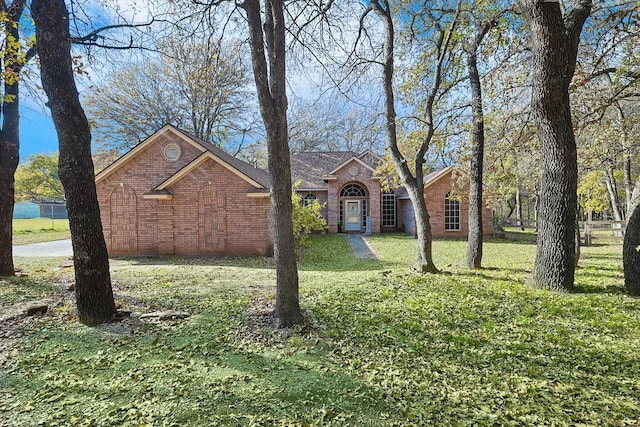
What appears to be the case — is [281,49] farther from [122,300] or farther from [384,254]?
[384,254]

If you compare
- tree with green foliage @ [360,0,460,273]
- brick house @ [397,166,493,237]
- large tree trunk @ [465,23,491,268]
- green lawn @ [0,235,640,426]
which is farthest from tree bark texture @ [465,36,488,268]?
brick house @ [397,166,493,237]

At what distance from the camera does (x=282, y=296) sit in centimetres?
468

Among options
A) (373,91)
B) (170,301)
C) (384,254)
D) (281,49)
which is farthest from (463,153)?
(170,301)

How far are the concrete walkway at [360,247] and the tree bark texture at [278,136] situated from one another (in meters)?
9.06

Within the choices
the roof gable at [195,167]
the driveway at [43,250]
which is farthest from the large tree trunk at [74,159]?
the driveway at [43,250]

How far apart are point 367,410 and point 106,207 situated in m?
14.7

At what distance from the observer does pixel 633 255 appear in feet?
20.0

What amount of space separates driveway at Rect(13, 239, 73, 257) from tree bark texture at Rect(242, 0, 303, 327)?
13450mm

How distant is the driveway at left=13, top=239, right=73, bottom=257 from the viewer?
1401 cm

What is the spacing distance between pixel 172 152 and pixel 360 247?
9.61 meters

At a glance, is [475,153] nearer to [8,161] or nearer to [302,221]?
[302,221]

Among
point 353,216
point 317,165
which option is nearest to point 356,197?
point 353,216

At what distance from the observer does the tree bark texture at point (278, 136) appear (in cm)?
454

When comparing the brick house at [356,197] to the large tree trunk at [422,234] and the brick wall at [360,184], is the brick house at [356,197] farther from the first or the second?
the large tree trunk at [422,234]
